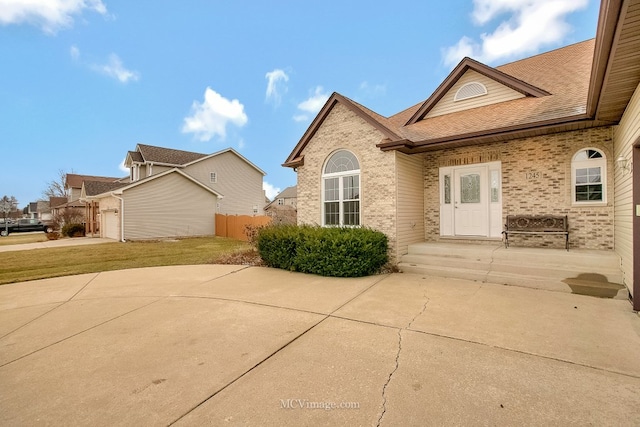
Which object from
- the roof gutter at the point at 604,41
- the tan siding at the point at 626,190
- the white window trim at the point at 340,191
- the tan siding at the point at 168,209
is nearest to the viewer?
the roof gutter at the point at 604,41

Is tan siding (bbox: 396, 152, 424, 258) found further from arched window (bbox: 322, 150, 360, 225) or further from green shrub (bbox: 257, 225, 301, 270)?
green shrub (bbox: 257, 225, 301, 270)

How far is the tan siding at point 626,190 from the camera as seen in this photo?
15.6 feet

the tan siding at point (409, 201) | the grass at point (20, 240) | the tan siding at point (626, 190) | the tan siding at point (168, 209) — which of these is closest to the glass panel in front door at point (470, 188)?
the tan siding at point (409, 201)

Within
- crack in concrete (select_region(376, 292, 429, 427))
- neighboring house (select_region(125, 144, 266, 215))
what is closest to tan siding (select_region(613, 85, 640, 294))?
crack in concrete (select_region(376, 292, 429, 427))

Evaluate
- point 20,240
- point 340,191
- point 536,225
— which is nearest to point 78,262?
point 340,191

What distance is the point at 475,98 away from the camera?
31.9ft

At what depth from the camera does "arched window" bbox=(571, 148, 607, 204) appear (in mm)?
7016

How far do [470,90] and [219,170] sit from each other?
76.0ft

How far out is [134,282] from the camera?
24.3 ft

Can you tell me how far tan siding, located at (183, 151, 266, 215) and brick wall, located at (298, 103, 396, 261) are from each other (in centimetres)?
1806

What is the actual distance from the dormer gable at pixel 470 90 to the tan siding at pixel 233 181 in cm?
2114

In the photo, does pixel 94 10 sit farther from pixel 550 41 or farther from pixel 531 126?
pixel 550 41

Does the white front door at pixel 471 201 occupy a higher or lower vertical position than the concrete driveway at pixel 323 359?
higher

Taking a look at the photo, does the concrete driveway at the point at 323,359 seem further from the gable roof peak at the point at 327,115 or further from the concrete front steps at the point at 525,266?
the gable roof peak at the point at 327,115
